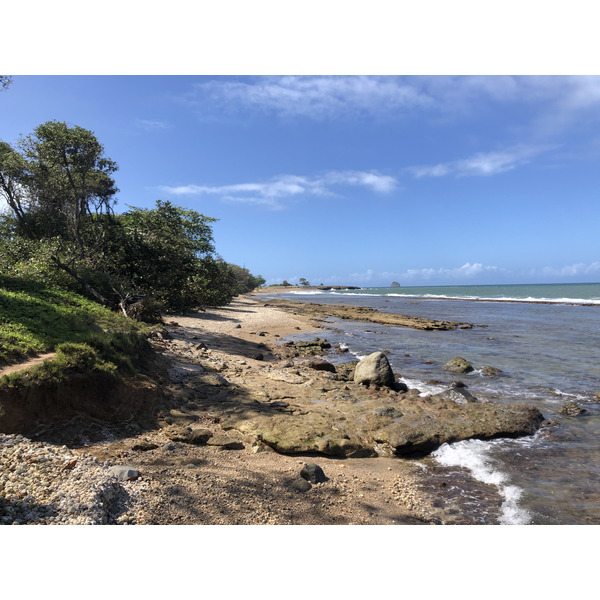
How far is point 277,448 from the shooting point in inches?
297

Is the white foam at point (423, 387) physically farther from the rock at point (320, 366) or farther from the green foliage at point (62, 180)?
the green foliage at point (62, 180)

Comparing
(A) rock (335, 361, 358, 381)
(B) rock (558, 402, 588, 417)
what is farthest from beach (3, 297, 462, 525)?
(B) rock (558, 402, 588, 417)

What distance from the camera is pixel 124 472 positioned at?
196 inches

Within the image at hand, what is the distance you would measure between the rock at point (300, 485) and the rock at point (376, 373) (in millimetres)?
7454

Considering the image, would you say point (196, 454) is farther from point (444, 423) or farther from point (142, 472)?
point (444, 423)

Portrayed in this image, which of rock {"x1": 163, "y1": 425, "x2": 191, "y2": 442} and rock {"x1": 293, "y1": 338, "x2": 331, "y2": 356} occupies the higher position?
rock {"x1": 163, "y1": 425, "x2": 191, "y2": 442}

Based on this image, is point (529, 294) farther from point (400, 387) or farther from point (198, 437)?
point (198, 437)

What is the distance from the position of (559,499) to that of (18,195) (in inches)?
1509

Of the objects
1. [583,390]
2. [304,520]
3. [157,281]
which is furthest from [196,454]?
[583,390]

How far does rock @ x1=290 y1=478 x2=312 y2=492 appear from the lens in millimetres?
5836

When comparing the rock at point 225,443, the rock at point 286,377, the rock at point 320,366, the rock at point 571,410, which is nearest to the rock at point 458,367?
the rock at point 571,410

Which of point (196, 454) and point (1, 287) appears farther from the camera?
point (1, 287)

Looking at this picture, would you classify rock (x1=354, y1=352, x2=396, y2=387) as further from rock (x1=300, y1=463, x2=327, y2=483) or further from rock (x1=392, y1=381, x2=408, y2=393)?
rock (x1=300, y1=463, x2=327, y2=483)

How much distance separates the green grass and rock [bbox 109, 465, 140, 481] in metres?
2.57
